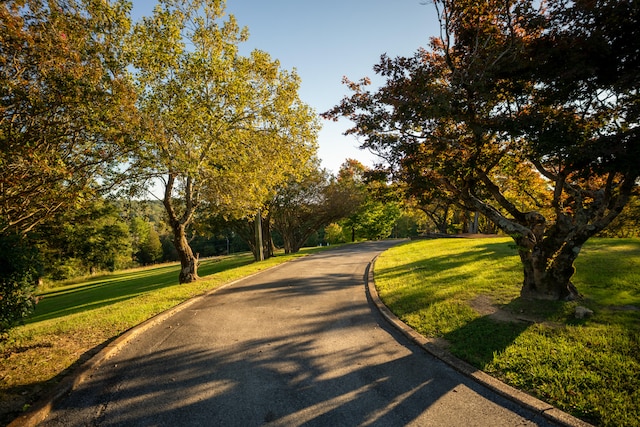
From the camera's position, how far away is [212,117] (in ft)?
37.4

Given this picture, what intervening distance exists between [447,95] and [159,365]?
767cm

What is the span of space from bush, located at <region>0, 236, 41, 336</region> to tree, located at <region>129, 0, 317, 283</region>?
4664 mm

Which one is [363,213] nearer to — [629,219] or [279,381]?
[629,219]

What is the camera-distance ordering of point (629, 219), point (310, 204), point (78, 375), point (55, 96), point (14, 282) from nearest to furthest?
point (78, 375) → point (14, 282) → point (55, 96) → point (629, 219) → point (310, 204)

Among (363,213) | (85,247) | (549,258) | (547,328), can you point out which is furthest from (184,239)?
(85,247)

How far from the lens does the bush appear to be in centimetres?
510

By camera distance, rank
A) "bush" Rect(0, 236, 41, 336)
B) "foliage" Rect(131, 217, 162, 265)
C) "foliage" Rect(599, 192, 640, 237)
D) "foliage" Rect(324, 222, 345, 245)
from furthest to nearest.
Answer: "foliage" Rect(131, 217, 162, 265) < "foliage" Rect(324, 222, 345, 245) < "foliage" Rect(599, 192, 640, 237) < "bush" Rect(0, 236, 41, 336)

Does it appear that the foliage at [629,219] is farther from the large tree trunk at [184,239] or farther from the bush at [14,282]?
the bush at [14,282]

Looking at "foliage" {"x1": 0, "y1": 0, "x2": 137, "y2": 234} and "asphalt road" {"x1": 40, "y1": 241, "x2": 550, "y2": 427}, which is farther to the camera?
"foliage" {"x1": 0, "y1": 0, "x2": 137, "y2": 234}

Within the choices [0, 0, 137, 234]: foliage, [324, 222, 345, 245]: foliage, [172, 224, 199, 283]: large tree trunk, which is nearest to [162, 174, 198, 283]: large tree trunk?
[172, 224, 199, 283]: large tree trunk

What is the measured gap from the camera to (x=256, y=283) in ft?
40.4

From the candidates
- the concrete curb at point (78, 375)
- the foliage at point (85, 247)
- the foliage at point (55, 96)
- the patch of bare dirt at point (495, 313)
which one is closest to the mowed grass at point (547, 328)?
the patch of bare dirt at point (495, 313)

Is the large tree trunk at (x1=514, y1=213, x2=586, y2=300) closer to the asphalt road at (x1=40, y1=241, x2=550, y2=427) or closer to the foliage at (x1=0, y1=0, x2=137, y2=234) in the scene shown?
the asphalt road at (x1=40, y1=241, x2=550, y2=427)

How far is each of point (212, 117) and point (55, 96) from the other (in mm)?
5004
